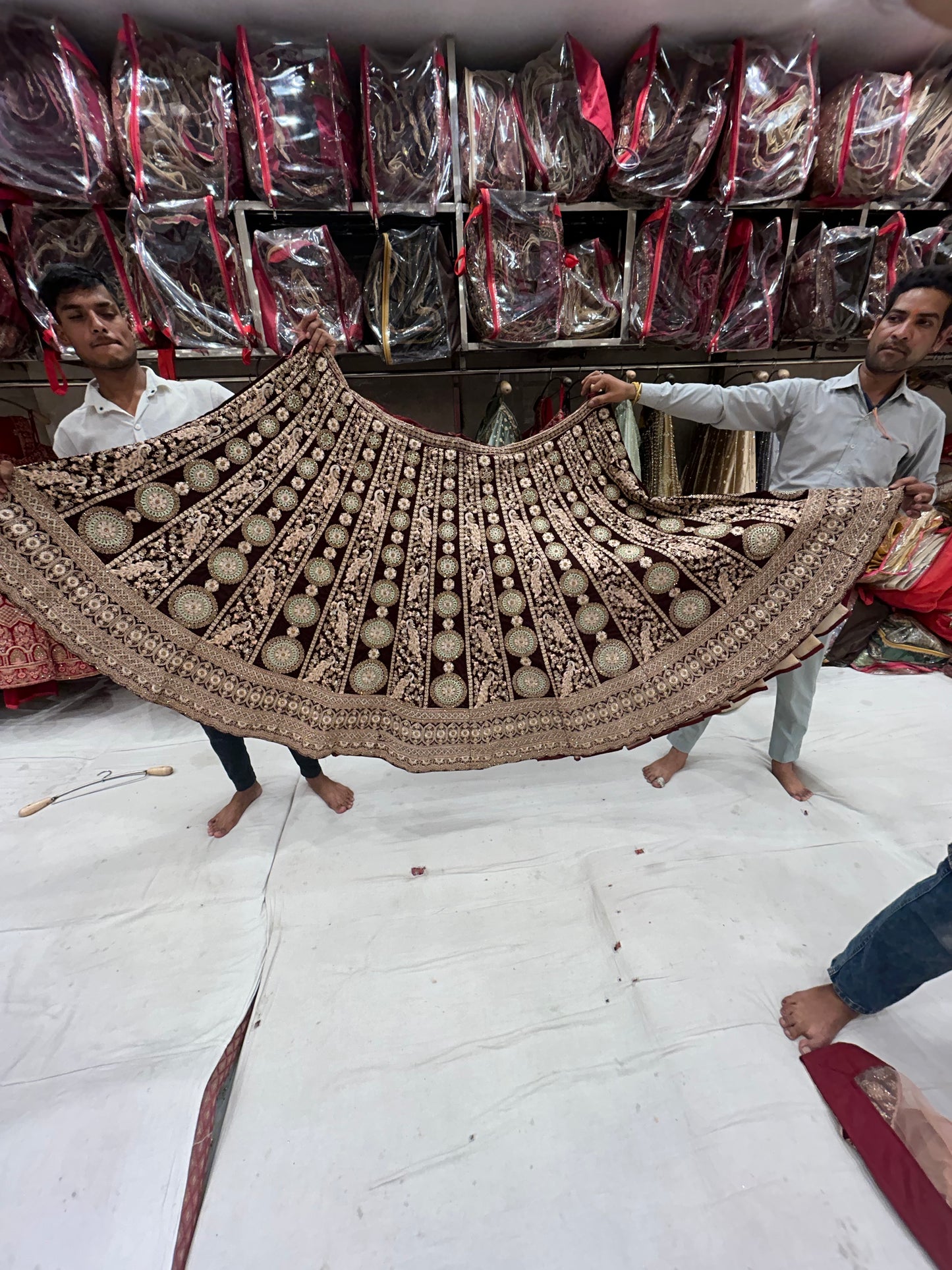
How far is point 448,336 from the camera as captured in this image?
5.68 feet

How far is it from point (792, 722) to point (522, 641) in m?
0.98

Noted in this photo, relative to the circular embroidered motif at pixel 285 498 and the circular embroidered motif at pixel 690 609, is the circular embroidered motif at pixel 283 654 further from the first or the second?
the circular embroidered motif at pixel 690 609

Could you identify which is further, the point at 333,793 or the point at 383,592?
the point at 333,793

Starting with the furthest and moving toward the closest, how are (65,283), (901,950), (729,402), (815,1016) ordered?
1. (729,402)
2. (65,283)
3. (815,1016)
4. (901,950)

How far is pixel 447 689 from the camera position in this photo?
3.90 ft

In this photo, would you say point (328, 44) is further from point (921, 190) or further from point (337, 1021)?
point (337, 1021)

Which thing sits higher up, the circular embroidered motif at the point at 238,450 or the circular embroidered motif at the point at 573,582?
the circular embroidered motif at the point at 238,450

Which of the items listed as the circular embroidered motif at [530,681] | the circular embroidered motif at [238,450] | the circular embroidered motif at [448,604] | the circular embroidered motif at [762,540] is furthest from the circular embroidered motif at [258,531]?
the circular embroidered motif at [762,540]

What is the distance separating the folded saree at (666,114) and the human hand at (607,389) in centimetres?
103

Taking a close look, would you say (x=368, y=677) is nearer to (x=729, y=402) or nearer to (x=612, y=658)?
(x=612, y=658)

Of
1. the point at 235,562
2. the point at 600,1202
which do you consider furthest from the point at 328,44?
the point at 600,1202

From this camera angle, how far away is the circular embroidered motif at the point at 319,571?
3.61ft

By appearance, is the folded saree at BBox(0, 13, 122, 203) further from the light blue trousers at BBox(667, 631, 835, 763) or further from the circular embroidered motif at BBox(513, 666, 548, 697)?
the light blue trousers at BBox(667, 631, 835, 763)

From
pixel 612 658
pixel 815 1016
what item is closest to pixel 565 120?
pixel 612 658
